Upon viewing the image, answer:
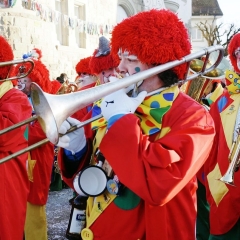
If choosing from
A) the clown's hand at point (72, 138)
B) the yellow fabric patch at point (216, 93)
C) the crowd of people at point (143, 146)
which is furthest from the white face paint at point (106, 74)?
the clown's hand at point (72, 138)

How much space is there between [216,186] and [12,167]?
147cm

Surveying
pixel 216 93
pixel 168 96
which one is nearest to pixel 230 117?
pixel 168 96

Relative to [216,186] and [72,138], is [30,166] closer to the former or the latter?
[216,186]

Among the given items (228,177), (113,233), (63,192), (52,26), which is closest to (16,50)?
(52,26)

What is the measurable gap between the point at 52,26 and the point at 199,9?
24.5 metres

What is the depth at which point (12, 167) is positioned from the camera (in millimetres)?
3086

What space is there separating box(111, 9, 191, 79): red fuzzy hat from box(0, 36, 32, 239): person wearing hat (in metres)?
1.21

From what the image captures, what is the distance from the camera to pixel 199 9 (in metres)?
32.2

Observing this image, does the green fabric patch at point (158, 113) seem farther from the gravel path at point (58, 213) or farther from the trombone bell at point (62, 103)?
the gravel path at point (58, 213)

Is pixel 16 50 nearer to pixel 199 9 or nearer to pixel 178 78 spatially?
pixel 178 78

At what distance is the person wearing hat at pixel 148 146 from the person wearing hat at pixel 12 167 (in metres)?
1.00

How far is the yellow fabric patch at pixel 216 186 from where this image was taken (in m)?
3.05

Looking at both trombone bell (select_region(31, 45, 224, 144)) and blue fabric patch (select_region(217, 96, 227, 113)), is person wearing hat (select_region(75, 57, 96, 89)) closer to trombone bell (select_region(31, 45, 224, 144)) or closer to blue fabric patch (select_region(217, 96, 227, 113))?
blue fabric patch (select_region(217, 96, 227, 113))

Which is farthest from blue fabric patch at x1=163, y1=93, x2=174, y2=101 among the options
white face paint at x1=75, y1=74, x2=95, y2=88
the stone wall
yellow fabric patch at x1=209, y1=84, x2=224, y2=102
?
the stone wall
